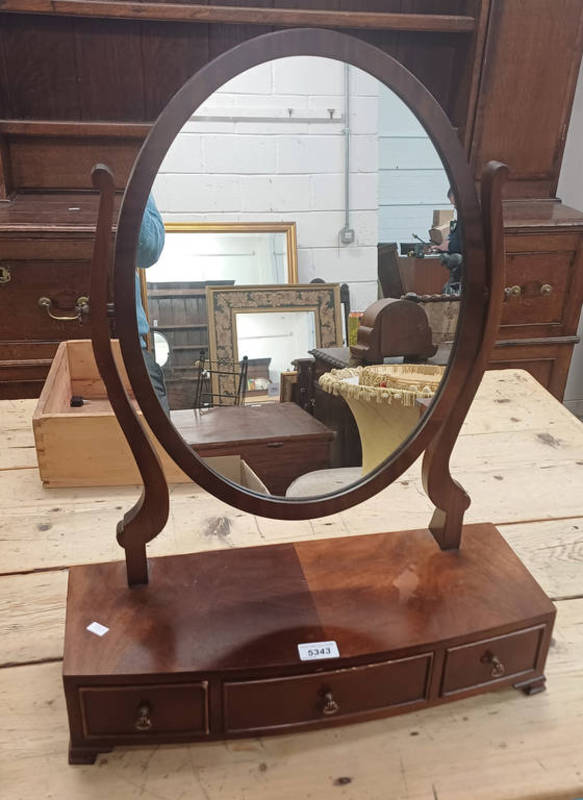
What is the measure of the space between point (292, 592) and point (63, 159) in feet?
4.26

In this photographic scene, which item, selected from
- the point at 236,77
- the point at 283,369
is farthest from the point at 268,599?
the point at 236,77

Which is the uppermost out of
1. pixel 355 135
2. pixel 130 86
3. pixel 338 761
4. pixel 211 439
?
pixel 130 86

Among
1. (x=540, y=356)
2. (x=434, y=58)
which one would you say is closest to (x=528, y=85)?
(x=434, y=58)

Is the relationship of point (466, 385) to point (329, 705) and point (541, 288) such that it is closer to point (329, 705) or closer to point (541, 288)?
point (329, 705)

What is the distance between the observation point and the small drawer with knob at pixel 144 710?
1.67 ft

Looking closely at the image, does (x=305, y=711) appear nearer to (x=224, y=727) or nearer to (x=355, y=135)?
(x=224, y=727)

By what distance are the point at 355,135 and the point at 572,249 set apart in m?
1.05

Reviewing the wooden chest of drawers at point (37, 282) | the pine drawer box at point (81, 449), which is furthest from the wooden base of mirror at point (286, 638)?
the wooden chest of drawers at point (37, 282)

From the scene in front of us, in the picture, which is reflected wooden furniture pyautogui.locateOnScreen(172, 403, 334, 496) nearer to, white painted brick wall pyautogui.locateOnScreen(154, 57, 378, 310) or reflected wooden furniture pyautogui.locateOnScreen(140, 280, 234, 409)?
reflected wooden furniture pyautogui.locateOnScreen(140, 280, 234, 409)

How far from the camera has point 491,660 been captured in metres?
0.58

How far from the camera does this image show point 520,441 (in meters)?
1.00

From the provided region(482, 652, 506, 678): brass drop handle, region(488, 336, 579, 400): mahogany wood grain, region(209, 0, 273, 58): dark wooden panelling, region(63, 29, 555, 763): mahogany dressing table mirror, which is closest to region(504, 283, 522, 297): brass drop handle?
region(488, 336, 579, 400): mahogany wood grain

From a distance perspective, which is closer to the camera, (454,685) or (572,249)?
(454,685)

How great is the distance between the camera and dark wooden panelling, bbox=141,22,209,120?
57.9 inches
